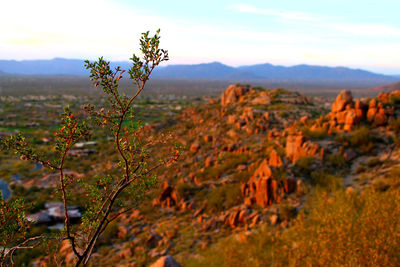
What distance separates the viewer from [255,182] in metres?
12.9

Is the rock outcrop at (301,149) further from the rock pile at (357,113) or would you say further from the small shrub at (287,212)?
the small shrub at (287,212)

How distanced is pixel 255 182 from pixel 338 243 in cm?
640

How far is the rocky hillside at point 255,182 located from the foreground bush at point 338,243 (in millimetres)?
1281

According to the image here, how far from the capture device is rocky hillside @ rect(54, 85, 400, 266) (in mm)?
10727

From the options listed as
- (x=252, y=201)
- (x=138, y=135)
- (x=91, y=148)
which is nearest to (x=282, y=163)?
(x=252, y=201)

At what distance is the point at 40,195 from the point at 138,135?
55.7 feet

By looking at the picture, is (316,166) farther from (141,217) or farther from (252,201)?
(141,217)

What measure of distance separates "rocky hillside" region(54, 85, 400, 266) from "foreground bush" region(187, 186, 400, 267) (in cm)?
128

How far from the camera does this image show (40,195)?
1755 centimetres

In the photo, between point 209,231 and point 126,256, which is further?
point 209,231

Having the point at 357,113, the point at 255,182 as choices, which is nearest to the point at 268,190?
the point at 255,182

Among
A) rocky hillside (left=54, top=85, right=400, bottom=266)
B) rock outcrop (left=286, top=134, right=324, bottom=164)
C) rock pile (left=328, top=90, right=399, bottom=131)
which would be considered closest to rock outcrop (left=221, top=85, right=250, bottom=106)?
rocky hillside (left=54, top=85, right=400, bottom=266)

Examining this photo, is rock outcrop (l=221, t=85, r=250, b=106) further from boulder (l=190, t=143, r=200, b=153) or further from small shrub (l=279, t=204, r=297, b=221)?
small shrub (l=279, t=204, r=297, b=221)

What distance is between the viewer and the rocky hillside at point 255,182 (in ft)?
35.2
